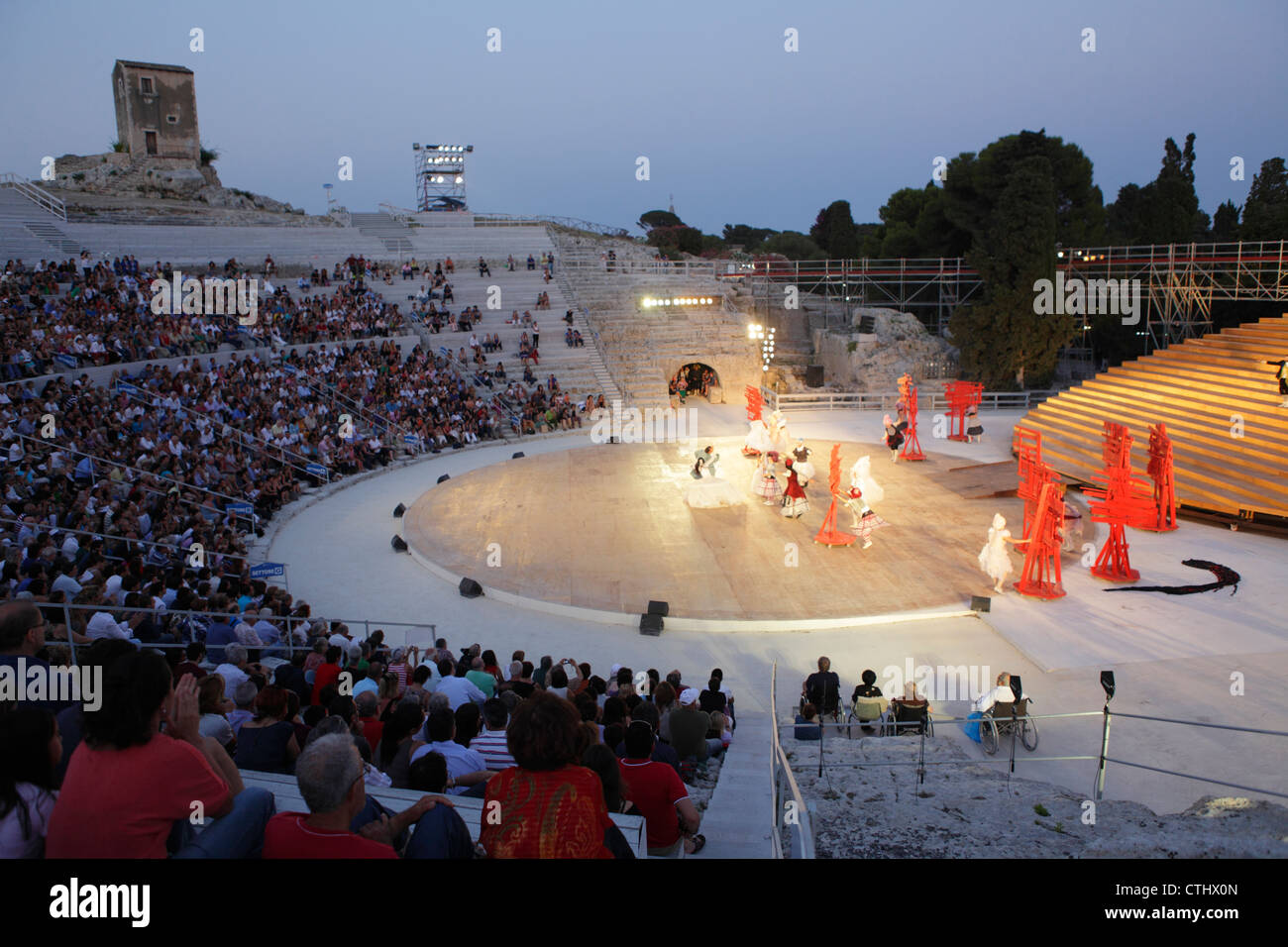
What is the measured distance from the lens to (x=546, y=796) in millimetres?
3514

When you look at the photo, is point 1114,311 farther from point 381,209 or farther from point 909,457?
point 381,209

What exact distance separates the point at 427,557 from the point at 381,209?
44071 mm

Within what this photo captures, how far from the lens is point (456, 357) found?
33438 millimetres

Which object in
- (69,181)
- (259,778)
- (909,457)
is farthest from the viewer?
(69,181)

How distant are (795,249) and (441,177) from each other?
87.8 feet

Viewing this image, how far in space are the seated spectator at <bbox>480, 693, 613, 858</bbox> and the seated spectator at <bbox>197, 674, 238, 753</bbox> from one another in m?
3.12

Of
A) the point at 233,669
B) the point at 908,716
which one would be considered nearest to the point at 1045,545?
the point at 908,716

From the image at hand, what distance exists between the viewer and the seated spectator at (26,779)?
3201mm

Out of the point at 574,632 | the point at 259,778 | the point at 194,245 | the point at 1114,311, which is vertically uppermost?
the point at 194,245

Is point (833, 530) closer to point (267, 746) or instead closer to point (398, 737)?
point (398, 737)

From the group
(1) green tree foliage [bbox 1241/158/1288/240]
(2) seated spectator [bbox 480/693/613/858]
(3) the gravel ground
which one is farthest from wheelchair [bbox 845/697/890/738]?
(1) green tree foliage [bbox 1241/158/1288/240]

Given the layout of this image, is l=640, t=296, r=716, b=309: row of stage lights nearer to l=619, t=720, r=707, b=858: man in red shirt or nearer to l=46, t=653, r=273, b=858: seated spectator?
l=619, t=720, r=707, b=858: man in red shirt
